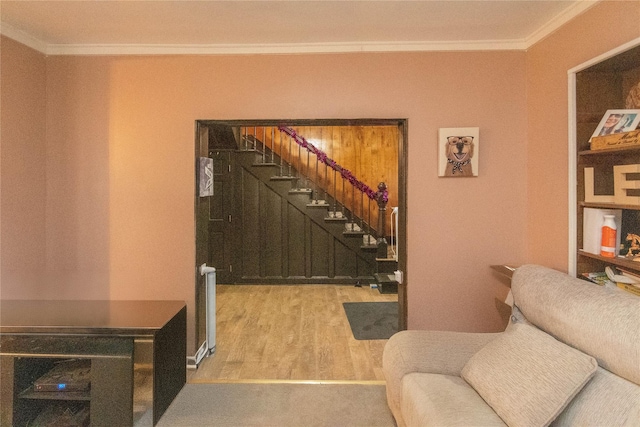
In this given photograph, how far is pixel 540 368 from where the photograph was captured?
1.66 m

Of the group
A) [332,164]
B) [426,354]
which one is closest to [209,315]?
[426,354]

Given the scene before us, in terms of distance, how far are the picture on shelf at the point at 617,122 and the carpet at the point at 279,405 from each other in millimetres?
2153

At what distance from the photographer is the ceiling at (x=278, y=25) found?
2432mm

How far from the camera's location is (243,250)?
607 centimetres

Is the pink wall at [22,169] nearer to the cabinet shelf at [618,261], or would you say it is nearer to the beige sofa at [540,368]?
the beige sofa at [540,368]

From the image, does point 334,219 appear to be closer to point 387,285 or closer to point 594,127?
point 387,285

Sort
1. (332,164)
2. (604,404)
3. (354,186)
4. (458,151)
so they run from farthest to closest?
(354,186), (332,164), (458,151), (604,404)

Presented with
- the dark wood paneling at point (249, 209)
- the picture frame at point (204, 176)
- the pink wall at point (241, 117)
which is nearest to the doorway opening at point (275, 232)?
the dark wood paneling at point (249, 209)

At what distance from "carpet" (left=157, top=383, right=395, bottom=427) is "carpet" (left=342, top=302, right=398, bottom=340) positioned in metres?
1.11

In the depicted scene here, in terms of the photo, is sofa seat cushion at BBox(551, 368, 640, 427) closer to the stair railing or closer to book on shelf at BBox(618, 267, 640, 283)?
book on shelf at BBox(618, 267, 640, 283)

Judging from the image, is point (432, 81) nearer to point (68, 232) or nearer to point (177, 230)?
point (177, 230)

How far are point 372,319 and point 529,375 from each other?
2862mm

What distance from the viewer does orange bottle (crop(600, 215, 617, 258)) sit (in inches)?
87.4

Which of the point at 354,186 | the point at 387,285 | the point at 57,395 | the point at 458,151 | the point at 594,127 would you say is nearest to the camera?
the point at 57,395
